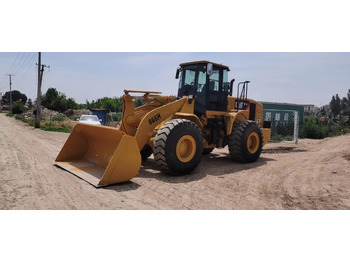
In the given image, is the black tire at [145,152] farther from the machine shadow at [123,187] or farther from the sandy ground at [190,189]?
the machine shadow at [123,187]

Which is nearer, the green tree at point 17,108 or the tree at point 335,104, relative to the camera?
the tree at point 335,104

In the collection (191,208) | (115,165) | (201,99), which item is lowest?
(191,208)

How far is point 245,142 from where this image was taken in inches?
314

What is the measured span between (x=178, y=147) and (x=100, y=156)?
201cm

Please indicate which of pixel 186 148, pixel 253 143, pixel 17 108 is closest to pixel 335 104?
pixel 253 143

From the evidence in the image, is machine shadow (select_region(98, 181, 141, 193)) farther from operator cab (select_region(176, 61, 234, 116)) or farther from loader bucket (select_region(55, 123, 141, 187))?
operator cab (select_region(176, 61, 234, 116))

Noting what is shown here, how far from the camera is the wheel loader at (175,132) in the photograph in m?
5.78

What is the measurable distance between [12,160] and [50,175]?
7.26 ft

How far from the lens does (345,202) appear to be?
181 inches

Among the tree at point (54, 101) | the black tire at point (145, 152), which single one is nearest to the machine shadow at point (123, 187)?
the black tire at point (145, 152)

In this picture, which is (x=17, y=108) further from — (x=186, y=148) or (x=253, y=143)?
(x=186, y=148)

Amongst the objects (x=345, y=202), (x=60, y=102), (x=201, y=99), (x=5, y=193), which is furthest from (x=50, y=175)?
(x=60, y=102)

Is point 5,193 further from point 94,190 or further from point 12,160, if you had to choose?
point 12,160

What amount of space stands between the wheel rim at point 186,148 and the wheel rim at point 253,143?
102 inches
